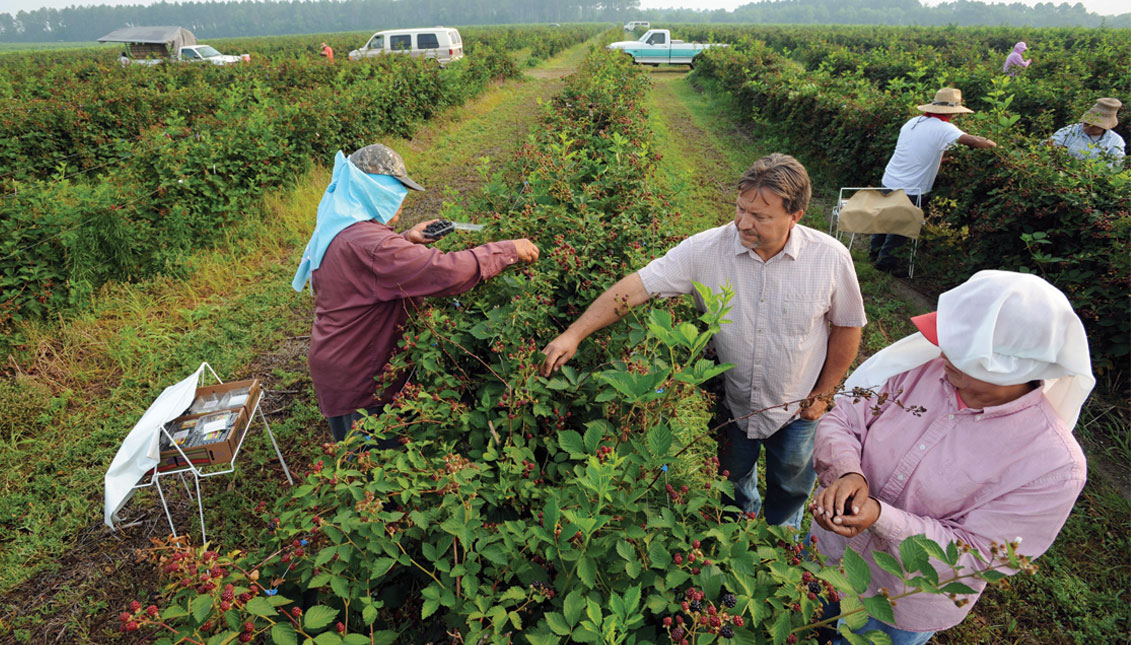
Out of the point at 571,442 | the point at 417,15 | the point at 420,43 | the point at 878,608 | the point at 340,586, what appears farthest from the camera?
the point at 417,15

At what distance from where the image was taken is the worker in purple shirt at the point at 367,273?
2.39 meters

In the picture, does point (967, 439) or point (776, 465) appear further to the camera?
point (776, 465)

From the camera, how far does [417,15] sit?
129625mm

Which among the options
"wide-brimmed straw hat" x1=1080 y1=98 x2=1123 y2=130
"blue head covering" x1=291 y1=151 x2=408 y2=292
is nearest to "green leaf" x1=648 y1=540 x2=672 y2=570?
"blue head covering" x1=291 y1=151 x2=408 y2=292

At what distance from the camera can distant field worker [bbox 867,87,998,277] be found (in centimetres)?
551

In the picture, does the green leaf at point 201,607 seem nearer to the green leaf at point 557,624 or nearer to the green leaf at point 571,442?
the green leaf at point 557,624

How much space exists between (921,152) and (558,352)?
18.5ft

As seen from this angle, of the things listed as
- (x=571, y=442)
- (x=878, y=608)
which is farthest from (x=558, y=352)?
(x=878, y=608)

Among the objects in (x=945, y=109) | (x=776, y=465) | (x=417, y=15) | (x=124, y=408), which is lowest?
(x=124, y=408)

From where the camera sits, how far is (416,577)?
1603mm

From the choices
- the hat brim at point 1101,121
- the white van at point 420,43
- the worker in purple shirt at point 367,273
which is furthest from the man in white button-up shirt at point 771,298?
the white van at point 420,43

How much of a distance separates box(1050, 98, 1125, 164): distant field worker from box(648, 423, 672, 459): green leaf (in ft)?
20.5

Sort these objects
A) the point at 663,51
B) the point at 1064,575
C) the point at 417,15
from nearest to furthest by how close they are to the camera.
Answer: the point at 1064,575 → the point at 663,51 → the point at 417,15

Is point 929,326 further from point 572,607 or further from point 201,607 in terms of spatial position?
point 201,607
